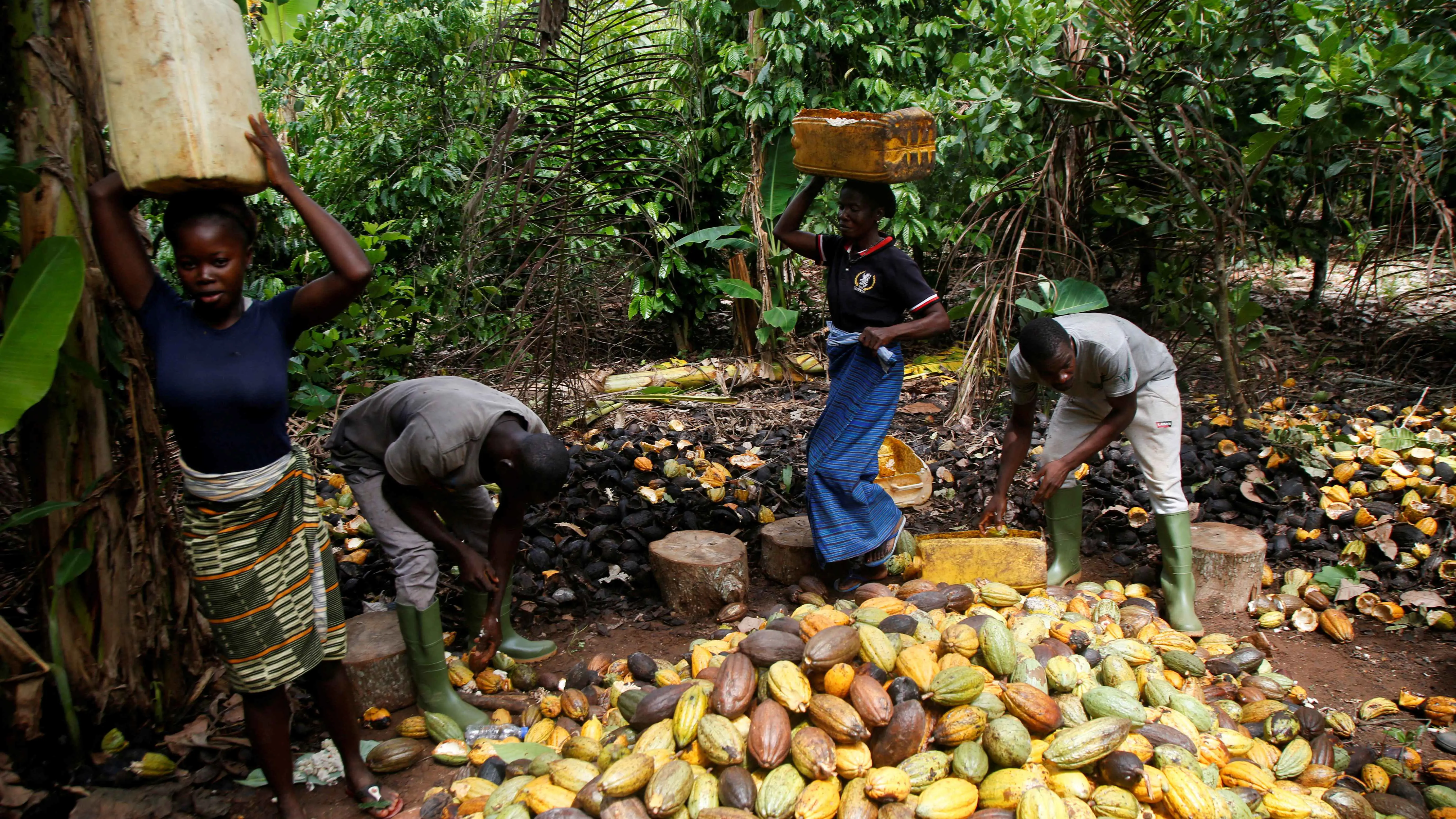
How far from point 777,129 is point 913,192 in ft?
3.35

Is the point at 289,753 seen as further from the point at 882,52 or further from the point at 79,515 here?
the point at 882,52

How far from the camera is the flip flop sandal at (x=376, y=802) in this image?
2.40m

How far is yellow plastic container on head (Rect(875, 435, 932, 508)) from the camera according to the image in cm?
Answer: 409

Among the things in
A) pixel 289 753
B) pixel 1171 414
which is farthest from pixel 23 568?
pixel 1171 414

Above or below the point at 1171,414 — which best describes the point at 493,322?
above

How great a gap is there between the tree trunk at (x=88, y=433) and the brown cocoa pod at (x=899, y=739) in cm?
201

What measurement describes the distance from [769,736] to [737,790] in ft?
0.50

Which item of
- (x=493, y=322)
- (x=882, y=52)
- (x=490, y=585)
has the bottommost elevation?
(x=490, y=585)

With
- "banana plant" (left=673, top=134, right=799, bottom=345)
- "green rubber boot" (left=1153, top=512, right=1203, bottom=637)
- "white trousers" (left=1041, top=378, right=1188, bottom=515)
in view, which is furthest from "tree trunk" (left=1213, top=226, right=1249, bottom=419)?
"banana plant" (left=673, top=134, right=799, bottom=345)

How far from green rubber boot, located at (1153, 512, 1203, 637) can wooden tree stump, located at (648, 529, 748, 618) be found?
1.62 meters

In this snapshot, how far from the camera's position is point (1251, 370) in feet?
17.8

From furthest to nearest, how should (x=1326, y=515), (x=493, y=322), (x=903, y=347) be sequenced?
(x=903, y=347) → (x=493, y=322) → (x=1326, y=515)

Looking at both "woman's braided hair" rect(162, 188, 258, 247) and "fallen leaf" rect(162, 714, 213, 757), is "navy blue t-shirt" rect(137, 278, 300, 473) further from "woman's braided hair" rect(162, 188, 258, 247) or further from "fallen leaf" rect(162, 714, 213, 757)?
"fallen leaf" rect(162, 714, 213, 757)

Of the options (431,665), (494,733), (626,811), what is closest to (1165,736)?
(626,811)
